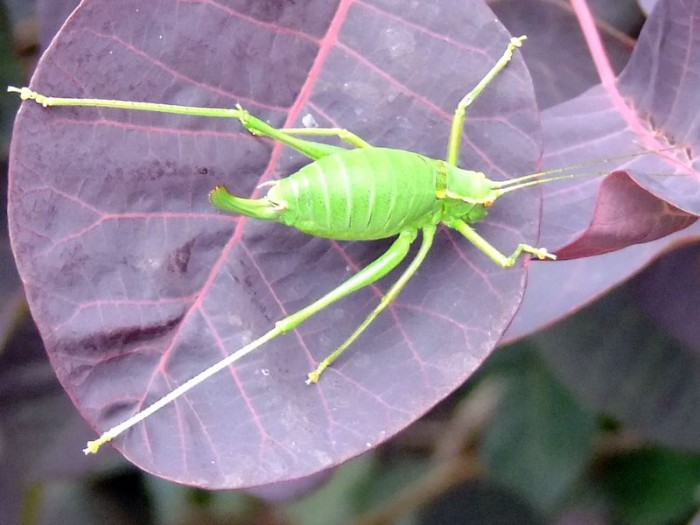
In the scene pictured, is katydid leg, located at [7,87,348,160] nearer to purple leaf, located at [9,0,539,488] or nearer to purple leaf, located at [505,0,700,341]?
purple leaf, located at [9,0,539,488]

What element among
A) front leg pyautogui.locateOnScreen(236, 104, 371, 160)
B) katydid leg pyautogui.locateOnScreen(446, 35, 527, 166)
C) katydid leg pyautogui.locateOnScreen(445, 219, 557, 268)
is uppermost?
katydid leg pyautogui.locateOnScreen(446, 35, 527, 166)

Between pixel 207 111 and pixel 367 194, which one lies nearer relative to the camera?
pixel 207 111

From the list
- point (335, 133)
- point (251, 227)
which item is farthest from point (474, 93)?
point (251, 227)

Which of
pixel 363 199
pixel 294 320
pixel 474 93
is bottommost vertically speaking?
pixel 294 320

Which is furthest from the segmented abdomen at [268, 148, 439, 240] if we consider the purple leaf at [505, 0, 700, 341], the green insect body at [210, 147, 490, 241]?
the purple leaf at [505, 0, 700, 341]

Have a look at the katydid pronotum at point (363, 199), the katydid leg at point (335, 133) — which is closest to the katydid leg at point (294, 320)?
the katydid pronotum at point (363, 199)

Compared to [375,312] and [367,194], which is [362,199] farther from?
[375,312]

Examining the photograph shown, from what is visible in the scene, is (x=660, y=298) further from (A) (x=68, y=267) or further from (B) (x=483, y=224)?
(A) (x=68, y=267)

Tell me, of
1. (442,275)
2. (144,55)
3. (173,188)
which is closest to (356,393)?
(442,275)
